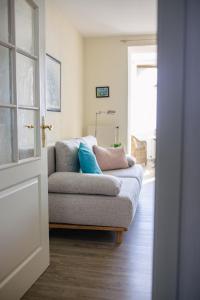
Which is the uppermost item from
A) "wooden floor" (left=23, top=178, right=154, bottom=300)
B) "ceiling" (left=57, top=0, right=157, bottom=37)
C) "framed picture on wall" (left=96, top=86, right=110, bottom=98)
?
"ceiling" (left=57, top=0, right=157, bottom=37)

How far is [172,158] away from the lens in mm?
850

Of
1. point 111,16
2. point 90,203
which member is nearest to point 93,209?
point 90,203

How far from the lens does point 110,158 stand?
3953 millimetres

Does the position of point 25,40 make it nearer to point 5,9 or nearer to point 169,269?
point 5,9

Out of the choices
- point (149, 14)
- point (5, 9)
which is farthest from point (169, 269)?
point (149, 14)

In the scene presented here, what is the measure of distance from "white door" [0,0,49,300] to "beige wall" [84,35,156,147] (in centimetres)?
315

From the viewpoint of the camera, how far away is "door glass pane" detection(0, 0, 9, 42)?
1.63m

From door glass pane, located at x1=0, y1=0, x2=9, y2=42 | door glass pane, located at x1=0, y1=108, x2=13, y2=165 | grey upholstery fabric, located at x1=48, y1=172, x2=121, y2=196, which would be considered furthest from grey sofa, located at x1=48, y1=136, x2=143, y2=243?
door glass pane, located at x1=0, y1=0, x2=9, y2=42

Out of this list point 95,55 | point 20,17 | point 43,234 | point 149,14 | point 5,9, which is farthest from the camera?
point 95,55

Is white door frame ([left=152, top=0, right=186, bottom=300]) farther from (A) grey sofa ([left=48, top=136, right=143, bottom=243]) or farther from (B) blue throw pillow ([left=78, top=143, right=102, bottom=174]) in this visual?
(B) blue throw pillow ([left=78, top=143, right=102, bottom=174])

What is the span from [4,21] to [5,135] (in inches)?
24.9

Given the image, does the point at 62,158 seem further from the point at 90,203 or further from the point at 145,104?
the point at 145,104

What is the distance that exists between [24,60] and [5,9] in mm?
320

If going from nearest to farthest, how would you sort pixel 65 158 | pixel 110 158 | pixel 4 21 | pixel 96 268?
pixel 4 21
pixel 96 268
pixel 65 158
pixel 110 158
